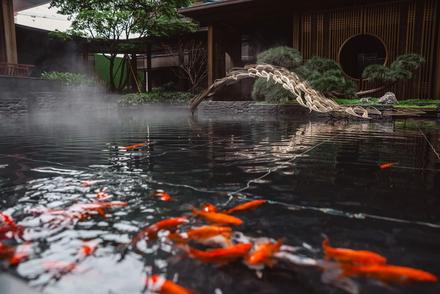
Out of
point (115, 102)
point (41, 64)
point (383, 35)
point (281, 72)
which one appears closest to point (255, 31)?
point (383, 35)

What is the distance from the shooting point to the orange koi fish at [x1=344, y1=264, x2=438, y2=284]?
0.81 meters

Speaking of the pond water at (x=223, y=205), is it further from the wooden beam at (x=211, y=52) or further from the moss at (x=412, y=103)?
the wooden beam at (x=211, y=52)

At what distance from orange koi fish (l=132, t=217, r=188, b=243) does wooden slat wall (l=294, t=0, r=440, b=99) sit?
10.4 metres

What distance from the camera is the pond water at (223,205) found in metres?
0.83

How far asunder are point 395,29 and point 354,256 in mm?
10739

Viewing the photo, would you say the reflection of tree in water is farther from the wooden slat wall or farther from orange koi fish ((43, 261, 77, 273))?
the wooden slat wall

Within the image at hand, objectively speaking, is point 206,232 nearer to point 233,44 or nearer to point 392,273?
point 392,273

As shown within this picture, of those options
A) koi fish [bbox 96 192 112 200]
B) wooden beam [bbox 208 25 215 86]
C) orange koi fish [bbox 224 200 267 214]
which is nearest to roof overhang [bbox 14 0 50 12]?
wooden beam [bbox 208 25 215 86]

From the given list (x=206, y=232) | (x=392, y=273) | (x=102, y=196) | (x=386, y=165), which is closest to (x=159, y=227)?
(x=206, y=232)

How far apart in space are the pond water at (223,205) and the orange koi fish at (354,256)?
37 mm

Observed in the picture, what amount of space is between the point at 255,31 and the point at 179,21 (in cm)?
338

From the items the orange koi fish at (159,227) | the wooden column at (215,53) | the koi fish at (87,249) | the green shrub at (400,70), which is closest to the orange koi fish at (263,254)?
the orange koi fish at (159,227)

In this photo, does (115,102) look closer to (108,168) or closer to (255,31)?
(255,31)

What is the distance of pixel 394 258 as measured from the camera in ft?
3.00
